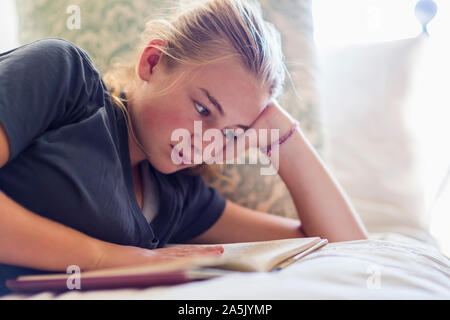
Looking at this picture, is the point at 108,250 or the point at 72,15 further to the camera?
the point at 72,15

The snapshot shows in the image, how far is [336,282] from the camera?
1.39 feet

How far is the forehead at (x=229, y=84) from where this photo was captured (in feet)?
2.15

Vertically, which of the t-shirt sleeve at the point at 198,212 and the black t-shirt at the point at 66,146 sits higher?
the black t-shirt at the point at 66,146

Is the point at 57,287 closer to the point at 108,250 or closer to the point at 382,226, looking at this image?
the point at 108,250

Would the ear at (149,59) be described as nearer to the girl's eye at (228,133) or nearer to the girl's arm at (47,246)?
the girl's eye at (228,133)

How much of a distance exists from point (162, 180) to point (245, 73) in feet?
0.88

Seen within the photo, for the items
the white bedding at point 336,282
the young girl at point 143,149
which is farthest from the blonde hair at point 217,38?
the white bedding at point 336,282

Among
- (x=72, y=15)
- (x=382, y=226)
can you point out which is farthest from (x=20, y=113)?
(x=382, y=226)

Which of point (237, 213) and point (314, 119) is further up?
point (314, 119)

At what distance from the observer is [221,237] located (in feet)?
2.93

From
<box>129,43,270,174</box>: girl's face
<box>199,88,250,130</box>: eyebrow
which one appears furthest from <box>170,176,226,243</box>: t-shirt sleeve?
<box>199,88,250,130</box>: eyebrow

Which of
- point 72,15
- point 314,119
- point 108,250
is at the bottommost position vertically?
point 108,250

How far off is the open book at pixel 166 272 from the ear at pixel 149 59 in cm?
36

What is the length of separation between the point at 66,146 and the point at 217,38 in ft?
1.02
